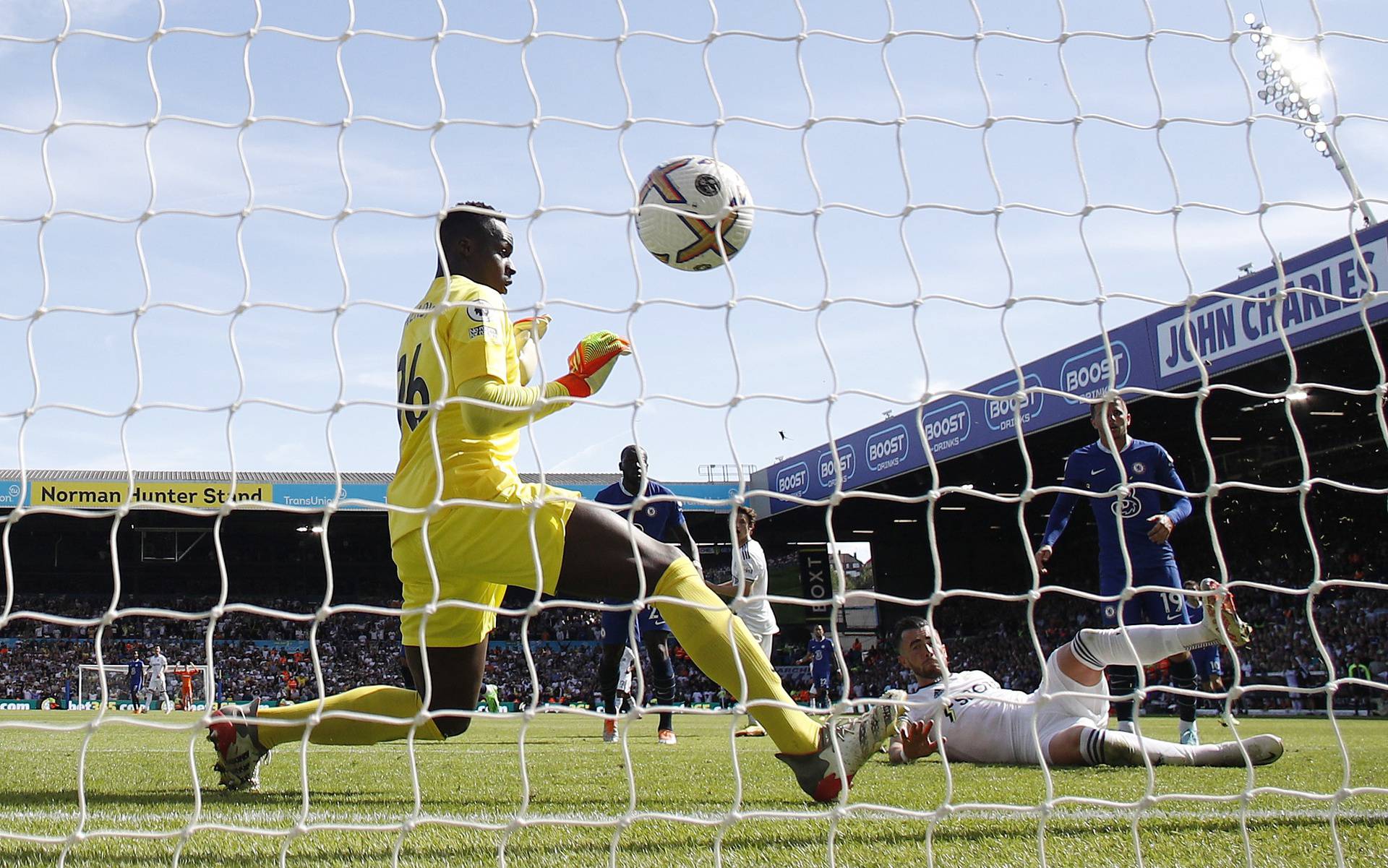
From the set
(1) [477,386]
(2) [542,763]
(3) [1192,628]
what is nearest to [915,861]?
(1) [477,386]

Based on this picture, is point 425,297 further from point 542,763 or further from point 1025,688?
point 1025,688

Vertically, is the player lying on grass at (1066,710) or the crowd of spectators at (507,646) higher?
the crowd of spectators at (507,646)

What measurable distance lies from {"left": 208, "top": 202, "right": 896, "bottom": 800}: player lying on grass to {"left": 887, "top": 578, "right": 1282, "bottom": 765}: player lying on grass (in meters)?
0.66

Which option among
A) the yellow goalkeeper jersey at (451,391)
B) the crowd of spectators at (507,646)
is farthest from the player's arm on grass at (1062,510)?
the crowd of spectators at (507,646)

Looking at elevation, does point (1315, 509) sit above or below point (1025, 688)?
above

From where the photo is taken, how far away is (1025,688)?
2547cm

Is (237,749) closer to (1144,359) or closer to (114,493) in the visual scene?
(1144,359)

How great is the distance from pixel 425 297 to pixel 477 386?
606 millimetres

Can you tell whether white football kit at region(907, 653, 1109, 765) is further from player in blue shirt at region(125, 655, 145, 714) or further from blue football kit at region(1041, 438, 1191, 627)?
player in blue shirt at region(125, 655, 145, 714)

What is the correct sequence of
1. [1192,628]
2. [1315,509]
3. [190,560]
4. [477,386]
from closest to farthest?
1. [477,386]
2. [1192,628]
3. [1315,509]
4. [190,560]

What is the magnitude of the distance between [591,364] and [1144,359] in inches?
522

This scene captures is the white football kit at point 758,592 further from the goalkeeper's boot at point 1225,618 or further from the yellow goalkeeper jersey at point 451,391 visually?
the yellow goalkeeper jersey at point 451,391

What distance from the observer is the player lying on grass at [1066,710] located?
3996 millimetres

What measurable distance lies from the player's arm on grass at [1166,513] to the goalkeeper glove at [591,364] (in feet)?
9.59
